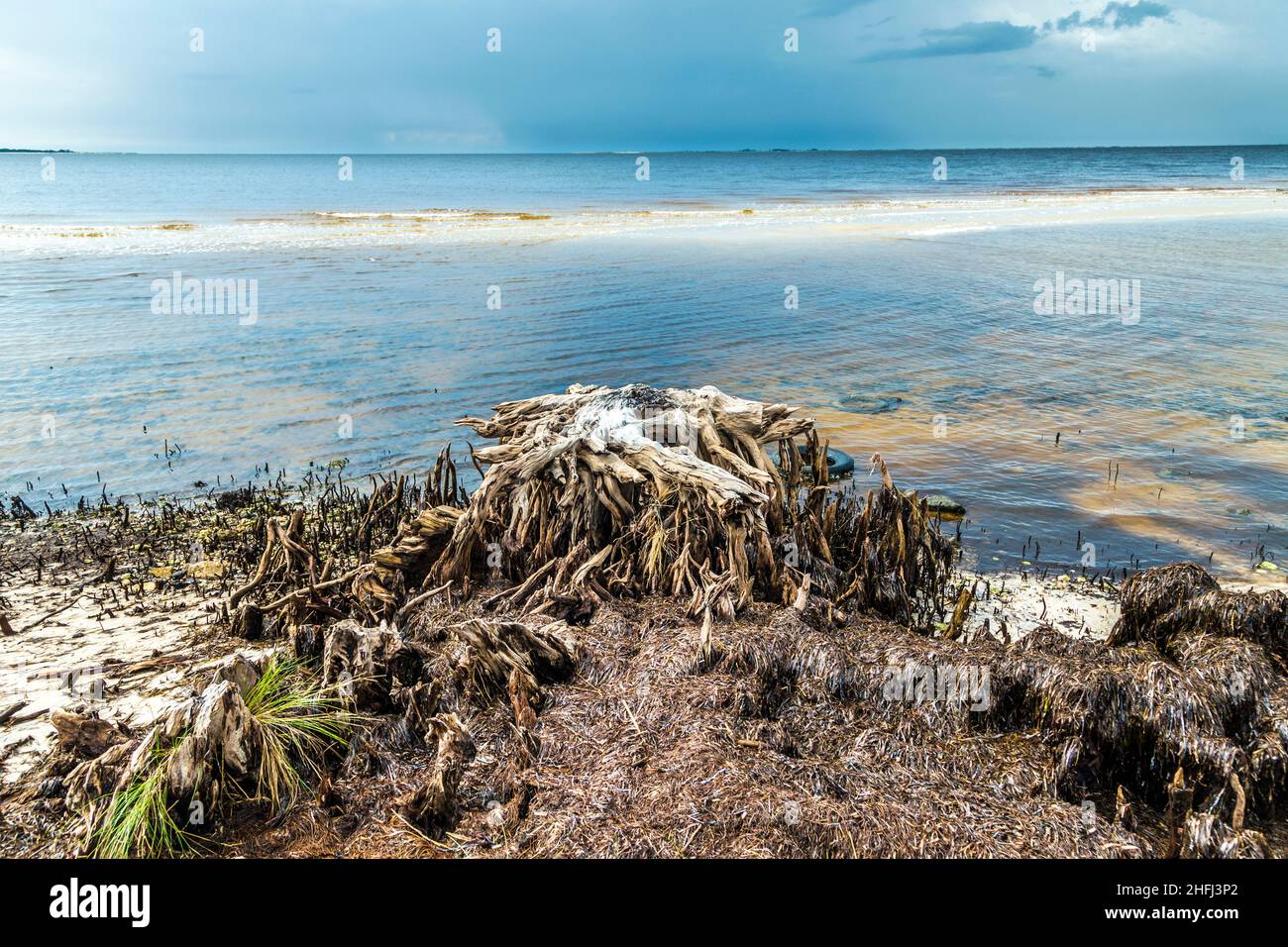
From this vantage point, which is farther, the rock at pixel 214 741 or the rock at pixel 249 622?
the rock at pixel 249 622

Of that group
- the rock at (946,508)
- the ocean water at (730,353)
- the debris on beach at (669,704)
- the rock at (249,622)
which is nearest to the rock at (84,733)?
the debris on beach at (669,704)

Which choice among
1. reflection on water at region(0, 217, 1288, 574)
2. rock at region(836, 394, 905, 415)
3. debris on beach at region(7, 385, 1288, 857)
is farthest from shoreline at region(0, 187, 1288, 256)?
debris on beach at region(7, 385, 1288, 857)

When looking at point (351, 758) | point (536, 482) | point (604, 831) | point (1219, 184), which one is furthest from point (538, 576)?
point (1219, 184)

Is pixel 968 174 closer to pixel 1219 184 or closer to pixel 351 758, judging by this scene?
pixel 1219 184

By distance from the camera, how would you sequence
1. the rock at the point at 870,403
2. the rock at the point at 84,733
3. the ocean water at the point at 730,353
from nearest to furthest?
the rock at the point at 84,733 → the ocean water at the point at 730,353 → the rock at the point at 870,403

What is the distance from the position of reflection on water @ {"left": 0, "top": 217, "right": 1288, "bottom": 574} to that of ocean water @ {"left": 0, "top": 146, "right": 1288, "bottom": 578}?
80 mm

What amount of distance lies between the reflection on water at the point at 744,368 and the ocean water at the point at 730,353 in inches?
3.2

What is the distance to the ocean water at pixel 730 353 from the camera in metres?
11.9

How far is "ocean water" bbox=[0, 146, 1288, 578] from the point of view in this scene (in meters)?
11.9

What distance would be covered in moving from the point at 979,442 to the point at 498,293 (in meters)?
15.8

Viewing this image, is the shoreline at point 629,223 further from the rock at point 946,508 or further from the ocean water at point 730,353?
the rock at point 946,508

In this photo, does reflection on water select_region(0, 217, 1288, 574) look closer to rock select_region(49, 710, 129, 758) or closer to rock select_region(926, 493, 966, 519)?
rock select_region(926, 493, 966, 519)

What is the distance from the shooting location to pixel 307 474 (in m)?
12.1
